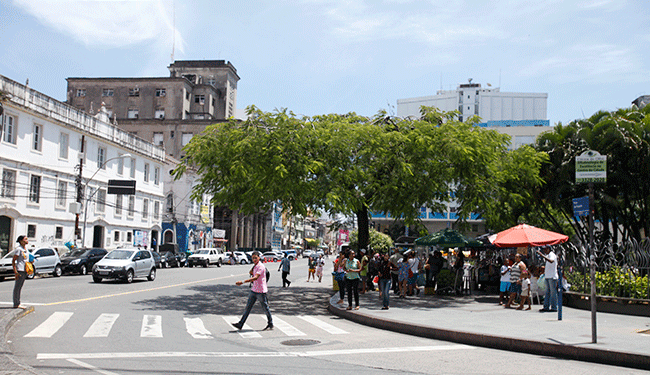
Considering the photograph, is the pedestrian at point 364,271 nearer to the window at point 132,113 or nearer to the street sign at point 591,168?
the street sign at point 591,168

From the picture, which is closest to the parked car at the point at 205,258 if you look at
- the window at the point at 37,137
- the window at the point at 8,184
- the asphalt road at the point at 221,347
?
the window at the point at 37,137

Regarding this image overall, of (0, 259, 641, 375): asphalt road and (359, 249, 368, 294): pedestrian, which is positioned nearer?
(0, 259, 641, 375): asphalt road

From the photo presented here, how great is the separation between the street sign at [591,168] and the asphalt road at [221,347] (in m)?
3.23

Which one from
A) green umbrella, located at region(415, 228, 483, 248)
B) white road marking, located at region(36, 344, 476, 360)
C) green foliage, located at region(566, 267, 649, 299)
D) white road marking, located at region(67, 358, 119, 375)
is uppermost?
green umbrella, located at region(415, 228, 483, 248)

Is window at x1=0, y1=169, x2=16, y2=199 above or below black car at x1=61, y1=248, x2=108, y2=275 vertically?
above

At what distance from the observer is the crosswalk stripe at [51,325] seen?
10656 millimetres

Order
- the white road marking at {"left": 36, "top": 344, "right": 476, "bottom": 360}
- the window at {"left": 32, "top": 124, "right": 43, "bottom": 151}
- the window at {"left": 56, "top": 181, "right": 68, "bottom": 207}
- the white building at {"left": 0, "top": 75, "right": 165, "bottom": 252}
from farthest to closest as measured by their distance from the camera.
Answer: the window at {"left": 56, "top": 181, "right": 68, "bottom": 207} → the window at {"left": 32, "top": 124, "right": 43, "bottom": 151} → the white building at {"left": 0, "top": 75, "right": 165, "bottom": 252} → the white road marking at {"left": 36, "top": 344, "right": 476, "bottom": 360}

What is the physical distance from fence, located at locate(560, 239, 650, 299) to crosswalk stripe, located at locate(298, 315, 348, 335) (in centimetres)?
775

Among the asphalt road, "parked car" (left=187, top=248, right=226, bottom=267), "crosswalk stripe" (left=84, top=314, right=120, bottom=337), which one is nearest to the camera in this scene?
the asphalt road

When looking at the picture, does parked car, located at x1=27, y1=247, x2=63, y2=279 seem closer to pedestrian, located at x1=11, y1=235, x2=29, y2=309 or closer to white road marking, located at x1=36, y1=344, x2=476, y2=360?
pedestrian, located at x1=11, y1=235, x2=29, y2=309

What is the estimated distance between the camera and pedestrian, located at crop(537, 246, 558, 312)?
48.0ft

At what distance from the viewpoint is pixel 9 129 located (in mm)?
33688

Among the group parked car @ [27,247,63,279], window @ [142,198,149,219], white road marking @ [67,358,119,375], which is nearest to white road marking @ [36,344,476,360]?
white road marking @ [67,358,119,375]

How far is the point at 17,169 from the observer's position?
34.2 m
